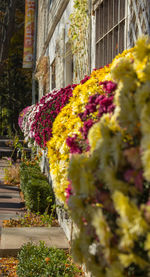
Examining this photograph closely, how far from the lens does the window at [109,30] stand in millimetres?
3969

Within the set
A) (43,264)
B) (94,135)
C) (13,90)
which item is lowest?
(43,264)

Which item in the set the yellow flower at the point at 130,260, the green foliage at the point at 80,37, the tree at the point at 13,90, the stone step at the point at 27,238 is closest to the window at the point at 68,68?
the green foliage at the point at 80,37

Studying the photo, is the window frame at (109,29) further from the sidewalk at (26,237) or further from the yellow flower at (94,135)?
the yellow flower at (94,135)

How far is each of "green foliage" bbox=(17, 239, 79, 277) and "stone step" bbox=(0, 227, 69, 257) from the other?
0.36m

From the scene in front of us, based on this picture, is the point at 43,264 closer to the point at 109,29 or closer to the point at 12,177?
the point at 109,29

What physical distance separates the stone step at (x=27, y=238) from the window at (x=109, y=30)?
2.20 metres

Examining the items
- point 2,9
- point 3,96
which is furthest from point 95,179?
point 3,96

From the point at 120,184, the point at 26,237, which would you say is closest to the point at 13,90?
the point at 26,237

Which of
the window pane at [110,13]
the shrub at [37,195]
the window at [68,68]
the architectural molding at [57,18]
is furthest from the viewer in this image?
the architectural molding at [57,18]

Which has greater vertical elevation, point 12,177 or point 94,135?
A: point 94,135

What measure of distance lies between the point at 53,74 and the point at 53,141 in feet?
25.5

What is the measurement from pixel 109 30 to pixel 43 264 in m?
2.73

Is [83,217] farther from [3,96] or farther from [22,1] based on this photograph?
[22,1]

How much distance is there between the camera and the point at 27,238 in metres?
4.29
